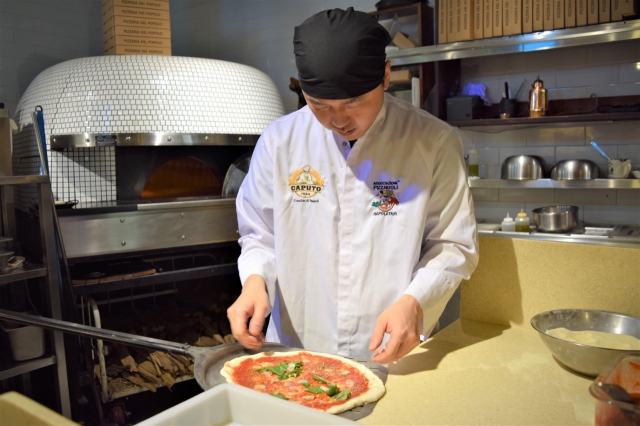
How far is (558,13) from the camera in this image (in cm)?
315

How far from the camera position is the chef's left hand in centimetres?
126

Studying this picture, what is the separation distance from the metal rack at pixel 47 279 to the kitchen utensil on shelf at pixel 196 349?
4.98 feet

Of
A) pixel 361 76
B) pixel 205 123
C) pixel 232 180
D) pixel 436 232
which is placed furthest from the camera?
pixel 232 180

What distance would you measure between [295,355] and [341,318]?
0.31 meters

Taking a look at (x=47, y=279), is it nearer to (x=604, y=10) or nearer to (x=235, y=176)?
(x=235, y=176)

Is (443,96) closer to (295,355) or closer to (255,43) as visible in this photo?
(255,43)

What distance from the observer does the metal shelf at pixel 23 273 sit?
2473 millimetres

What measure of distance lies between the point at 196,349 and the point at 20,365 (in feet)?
5.95

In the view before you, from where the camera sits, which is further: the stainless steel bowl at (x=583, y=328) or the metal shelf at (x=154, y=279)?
the metal shelf at (x=154, y=279)

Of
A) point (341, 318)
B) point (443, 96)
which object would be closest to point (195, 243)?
point (341, 318)

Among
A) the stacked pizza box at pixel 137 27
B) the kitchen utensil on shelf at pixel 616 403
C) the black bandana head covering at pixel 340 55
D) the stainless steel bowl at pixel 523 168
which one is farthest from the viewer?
the stainless steel bowl at pixel 523 168

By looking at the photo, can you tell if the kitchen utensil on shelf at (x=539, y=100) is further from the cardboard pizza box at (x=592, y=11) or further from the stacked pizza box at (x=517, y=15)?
the cardboard pizza box at (x=592, y=11)

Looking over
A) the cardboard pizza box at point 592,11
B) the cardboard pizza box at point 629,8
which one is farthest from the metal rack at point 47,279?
the cardboard pizza box at point 629,8

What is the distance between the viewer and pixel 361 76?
4.71 ft
